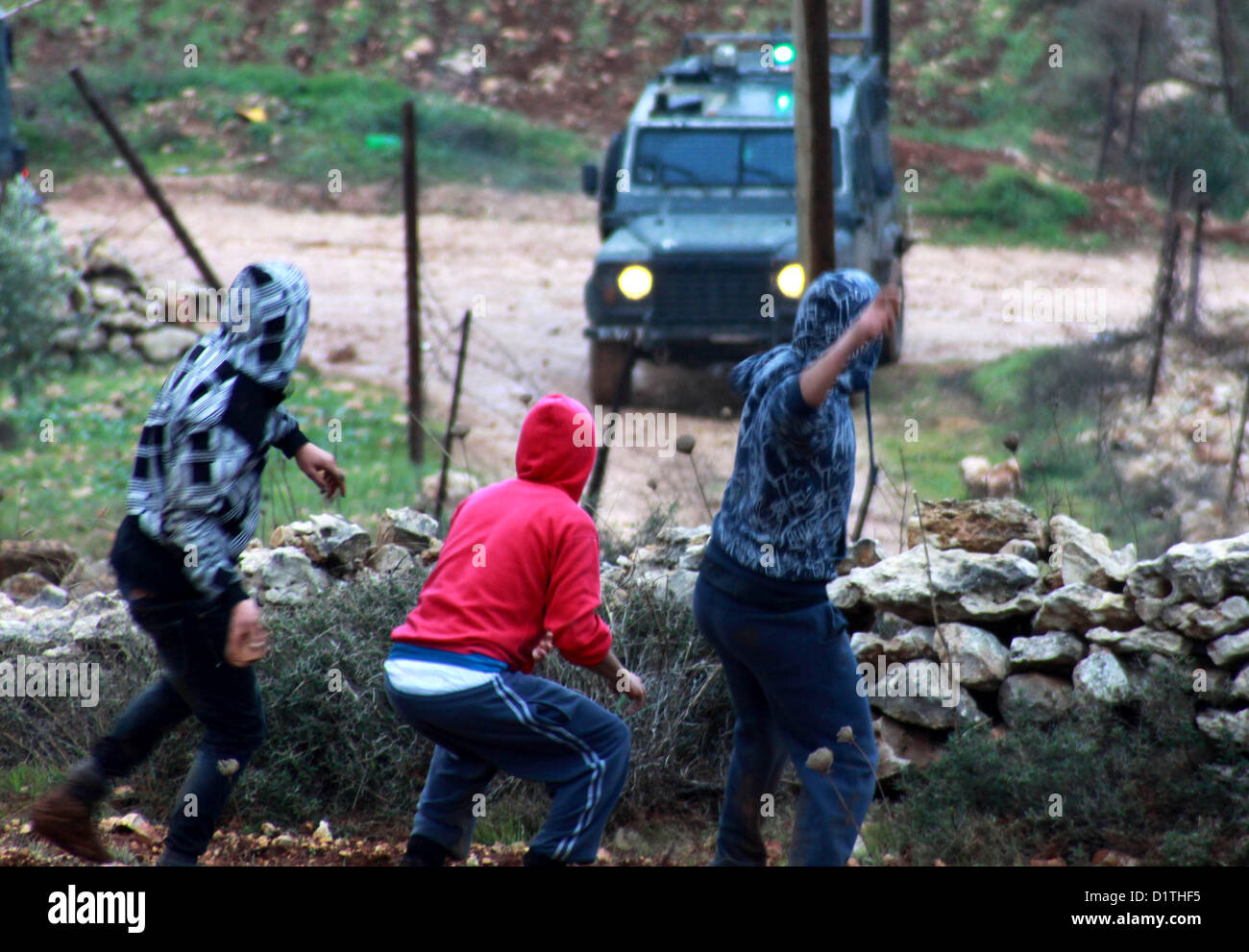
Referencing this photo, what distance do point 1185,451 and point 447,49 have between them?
1983cm

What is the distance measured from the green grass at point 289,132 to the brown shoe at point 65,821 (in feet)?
57.8

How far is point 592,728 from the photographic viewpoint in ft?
11.1

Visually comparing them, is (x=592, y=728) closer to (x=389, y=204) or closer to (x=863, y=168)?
(x=863, y=168)

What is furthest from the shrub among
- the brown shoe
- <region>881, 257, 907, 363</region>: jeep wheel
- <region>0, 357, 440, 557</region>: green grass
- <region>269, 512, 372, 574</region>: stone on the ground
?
the brown shoe

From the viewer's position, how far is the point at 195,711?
3.46 metres

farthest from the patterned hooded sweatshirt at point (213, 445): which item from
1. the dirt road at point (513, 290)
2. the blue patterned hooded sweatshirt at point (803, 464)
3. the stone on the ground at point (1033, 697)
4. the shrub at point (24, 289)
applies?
the shrub at point (24, 289)

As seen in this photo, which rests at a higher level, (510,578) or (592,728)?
(510,578)

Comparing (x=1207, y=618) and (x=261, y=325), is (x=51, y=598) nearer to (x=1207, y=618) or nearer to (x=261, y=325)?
(x=261, y=325)

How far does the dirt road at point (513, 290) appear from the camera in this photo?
10492mm

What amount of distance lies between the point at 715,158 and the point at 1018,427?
303 centimetres

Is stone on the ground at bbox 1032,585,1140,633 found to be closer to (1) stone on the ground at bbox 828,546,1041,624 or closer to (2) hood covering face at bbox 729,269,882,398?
(1) stone on the ground at bbox 828,546,1041,624

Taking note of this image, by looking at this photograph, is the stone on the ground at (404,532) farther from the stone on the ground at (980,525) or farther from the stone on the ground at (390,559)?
the stone on the ground at (980,525)

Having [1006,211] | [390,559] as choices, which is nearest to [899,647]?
[390,559]
